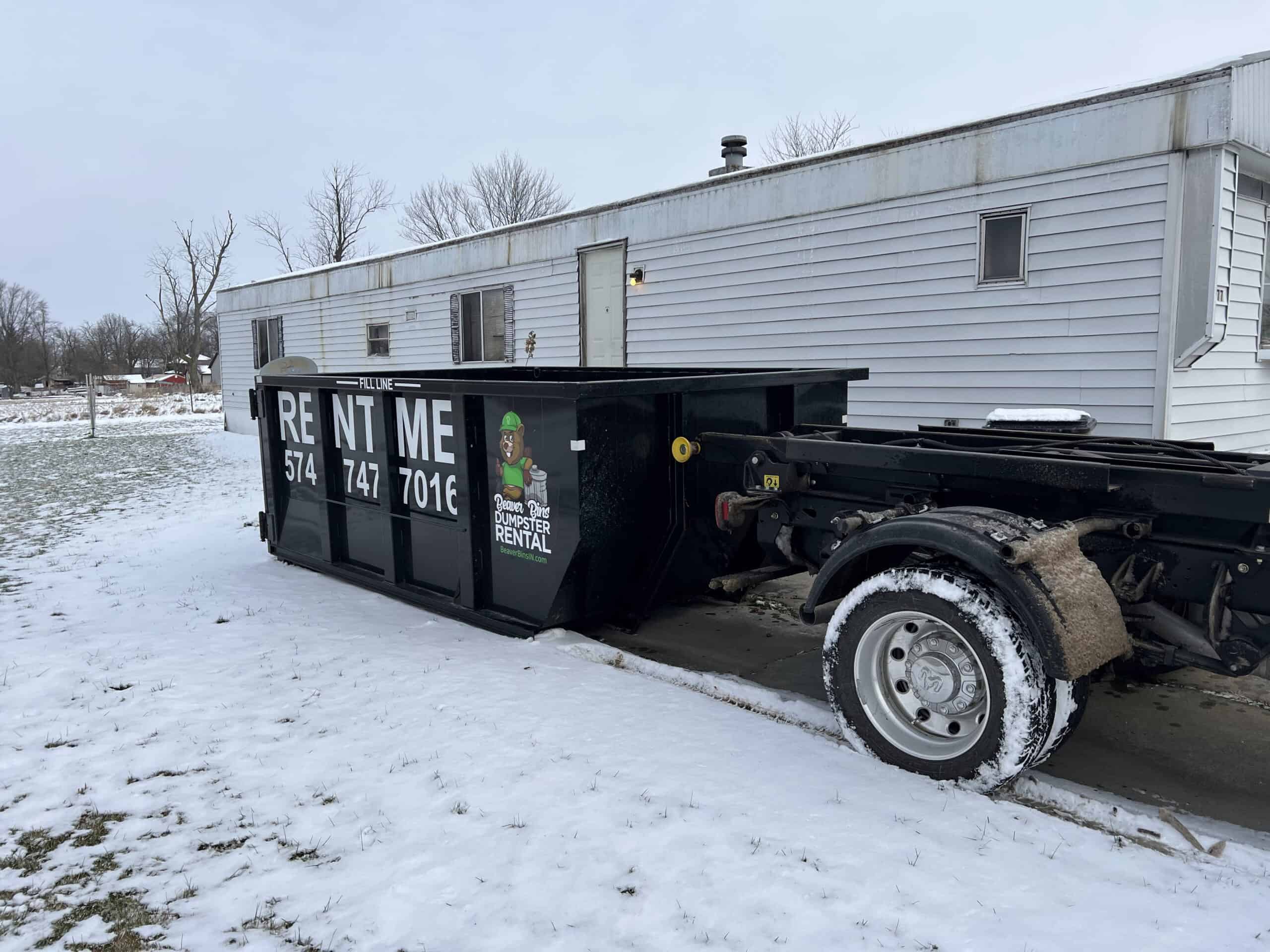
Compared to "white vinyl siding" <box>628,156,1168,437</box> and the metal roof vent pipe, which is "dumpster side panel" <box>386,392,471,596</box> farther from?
the metal roof vent pipe

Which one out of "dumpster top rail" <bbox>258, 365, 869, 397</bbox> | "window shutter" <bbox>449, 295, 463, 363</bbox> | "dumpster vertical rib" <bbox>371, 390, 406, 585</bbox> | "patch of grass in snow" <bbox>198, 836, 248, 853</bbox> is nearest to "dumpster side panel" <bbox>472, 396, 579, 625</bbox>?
"dumpster top rail" <bbox>258, 365, 869, 397</bbox>

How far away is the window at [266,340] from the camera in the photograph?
20453 mm

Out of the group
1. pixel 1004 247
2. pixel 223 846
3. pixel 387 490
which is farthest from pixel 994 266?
pixel 223 846

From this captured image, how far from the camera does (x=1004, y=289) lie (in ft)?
26.2

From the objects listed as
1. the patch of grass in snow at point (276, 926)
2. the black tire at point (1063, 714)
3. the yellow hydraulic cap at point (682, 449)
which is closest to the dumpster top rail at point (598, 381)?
the yellow hydraulic cap at point (682, 449)

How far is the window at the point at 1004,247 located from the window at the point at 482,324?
7.56m

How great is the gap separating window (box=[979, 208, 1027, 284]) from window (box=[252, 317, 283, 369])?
53.8ft

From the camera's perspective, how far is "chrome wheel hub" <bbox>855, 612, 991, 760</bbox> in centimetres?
316

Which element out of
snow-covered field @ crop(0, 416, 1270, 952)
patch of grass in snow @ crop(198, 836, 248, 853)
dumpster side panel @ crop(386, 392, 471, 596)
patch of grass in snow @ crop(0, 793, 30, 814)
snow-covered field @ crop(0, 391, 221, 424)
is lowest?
patch of grass in snow @ crop(0, 793, 30, 814)

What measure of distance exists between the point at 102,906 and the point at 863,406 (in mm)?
7859

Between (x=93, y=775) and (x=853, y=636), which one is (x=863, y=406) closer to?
(x=853, y=636)

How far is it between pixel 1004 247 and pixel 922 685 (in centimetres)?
595

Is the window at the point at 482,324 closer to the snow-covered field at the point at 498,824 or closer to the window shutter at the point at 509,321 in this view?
the window shutter at the point at 509,321

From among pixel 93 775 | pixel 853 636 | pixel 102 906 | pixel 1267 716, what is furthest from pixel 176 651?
pixel 1267 716
